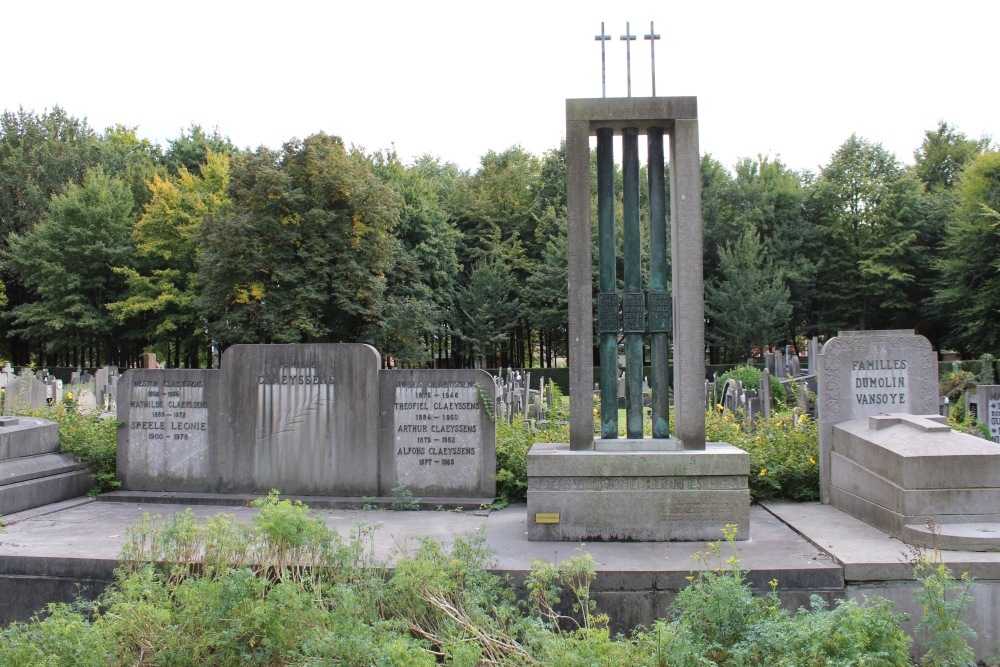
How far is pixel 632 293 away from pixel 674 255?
0.52 m

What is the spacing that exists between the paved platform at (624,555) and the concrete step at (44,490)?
189 mm

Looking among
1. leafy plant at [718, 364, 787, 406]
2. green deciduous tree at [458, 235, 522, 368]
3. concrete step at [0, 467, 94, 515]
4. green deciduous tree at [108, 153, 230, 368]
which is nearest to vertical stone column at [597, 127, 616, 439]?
concrete step at [0, 467, 94, 515]

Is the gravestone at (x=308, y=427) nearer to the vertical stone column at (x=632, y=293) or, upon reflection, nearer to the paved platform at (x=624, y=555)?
the paved platform at (x=624, y=555)

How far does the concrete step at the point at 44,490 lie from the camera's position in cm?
779

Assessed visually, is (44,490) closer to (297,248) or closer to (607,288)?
(607,288)

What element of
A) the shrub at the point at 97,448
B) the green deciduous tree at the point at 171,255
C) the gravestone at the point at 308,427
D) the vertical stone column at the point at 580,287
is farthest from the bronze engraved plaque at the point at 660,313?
the green deciduous tree at the point at 171,255

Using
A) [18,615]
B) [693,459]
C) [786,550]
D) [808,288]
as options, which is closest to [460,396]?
[693,459]

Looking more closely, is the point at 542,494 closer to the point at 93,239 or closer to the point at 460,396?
the point at 460,396

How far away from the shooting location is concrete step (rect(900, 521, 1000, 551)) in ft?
17.4

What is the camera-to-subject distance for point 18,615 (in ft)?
19.2

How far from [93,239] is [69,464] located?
104 ft

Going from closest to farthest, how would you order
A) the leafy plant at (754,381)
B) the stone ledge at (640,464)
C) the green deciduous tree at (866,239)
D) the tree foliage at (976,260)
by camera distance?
the stone ledge at (640,464)
the leafy plant at (754,381)
the tree foliage at (976,260)
the green deciduous tree at (866,239)

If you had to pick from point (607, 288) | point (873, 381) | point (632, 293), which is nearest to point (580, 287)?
point (607, 288)

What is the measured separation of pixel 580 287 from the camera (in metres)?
6.43
